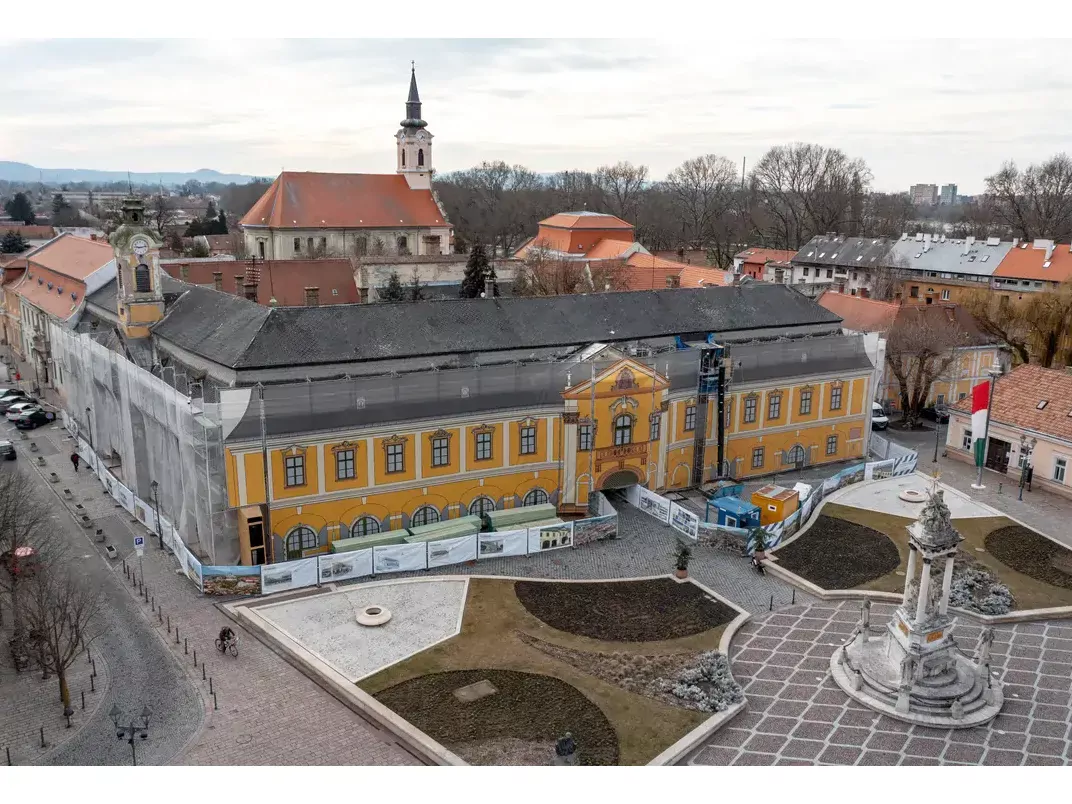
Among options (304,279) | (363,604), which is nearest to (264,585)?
(363,604)

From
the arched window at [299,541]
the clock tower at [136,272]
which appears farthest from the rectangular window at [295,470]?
the clock tower at [136,272]

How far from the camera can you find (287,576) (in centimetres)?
2853

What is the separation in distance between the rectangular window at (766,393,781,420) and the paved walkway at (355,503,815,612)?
32.2ft

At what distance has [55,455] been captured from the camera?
140 feet

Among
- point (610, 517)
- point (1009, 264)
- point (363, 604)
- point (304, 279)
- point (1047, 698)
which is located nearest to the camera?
point (1047, 698)

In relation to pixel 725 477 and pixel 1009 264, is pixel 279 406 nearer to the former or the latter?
pixel 725 477

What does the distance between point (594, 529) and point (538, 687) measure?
413 inches

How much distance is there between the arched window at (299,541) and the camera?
30.6m

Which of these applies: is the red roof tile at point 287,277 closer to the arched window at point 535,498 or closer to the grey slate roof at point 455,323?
the grey slate roof at point 455,323

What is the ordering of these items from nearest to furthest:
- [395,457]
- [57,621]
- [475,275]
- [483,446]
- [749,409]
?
[57,621], [395,457], [483,446], [749,409], [475,275]

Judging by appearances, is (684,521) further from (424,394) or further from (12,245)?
(12,245)

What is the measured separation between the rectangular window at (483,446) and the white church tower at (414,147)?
167 ft

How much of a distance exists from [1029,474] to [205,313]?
36577 millimetres

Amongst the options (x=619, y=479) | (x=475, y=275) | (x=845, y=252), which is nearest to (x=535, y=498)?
(x=619, y=479)
